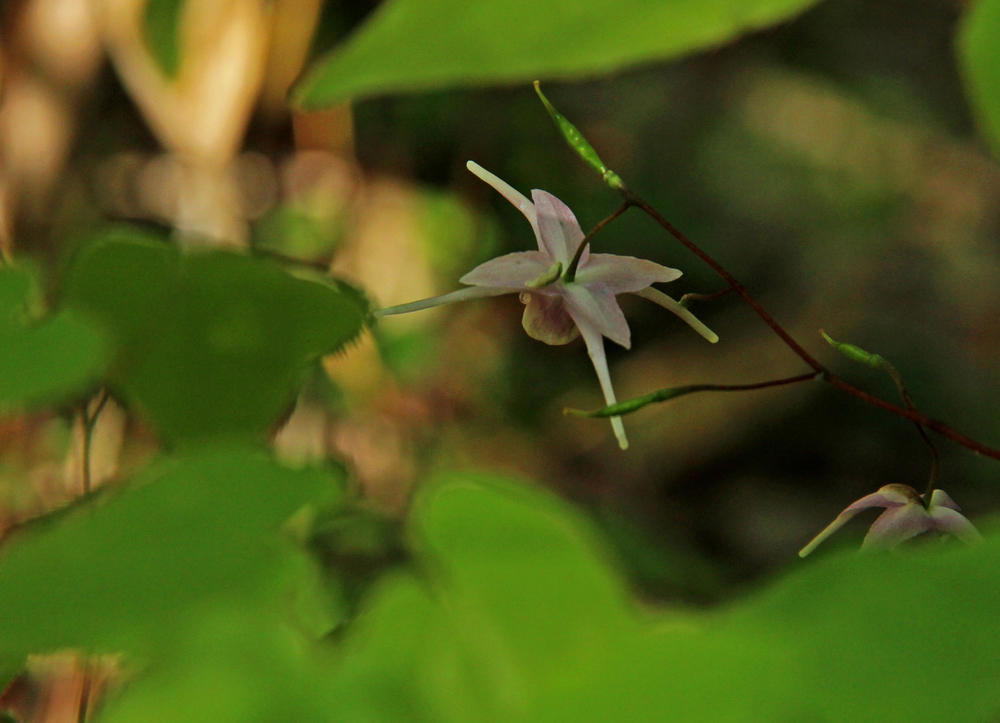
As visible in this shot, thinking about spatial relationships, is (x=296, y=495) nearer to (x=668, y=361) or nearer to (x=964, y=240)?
(x=668, y=361)

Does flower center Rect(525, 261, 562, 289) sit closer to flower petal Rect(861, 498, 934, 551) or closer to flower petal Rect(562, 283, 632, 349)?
flower petal Rect(562, 283, 632, 349)

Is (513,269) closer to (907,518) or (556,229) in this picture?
(556,229)

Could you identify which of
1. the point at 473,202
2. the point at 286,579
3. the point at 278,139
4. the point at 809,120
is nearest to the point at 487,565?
the point at 286,579

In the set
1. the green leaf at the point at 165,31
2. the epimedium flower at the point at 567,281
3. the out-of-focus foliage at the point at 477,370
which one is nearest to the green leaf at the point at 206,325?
the out-of-focus foliage at the point at 477,370

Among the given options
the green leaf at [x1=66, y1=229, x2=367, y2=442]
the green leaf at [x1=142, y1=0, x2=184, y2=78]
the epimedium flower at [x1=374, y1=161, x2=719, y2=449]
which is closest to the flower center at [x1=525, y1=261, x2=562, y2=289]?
the epimedium flower at [x1=374, y1=161, x2=719, y2=449]

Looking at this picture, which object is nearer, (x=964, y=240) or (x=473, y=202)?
(x=473, y=202)

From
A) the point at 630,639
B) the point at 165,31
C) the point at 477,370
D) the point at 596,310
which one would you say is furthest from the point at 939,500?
the point at 477,370
